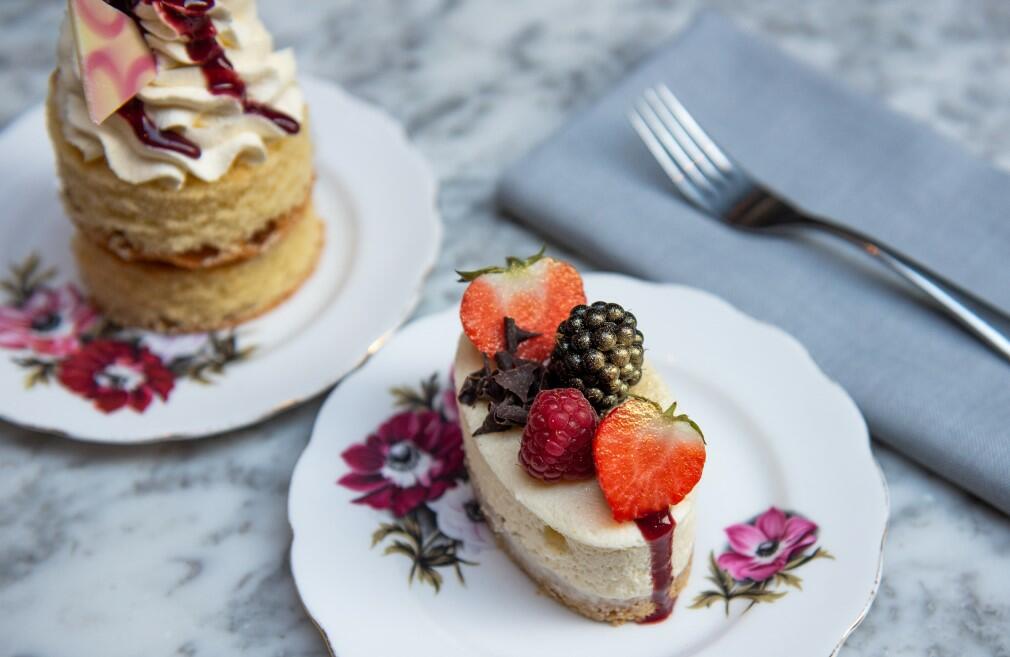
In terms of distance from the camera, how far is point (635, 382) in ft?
6.14

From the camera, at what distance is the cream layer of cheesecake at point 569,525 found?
68.1 inches

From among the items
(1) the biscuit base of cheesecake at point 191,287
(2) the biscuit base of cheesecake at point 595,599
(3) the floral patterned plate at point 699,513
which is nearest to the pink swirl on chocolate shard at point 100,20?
(1) the biscuit base of cheesecake at point 191,287

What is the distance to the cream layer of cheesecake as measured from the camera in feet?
5.67

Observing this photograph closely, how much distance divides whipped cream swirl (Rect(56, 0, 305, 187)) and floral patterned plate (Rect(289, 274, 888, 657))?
521mm

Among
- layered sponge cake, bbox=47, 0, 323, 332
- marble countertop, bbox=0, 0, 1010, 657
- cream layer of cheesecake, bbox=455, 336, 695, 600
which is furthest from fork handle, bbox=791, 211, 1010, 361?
layered sponge cake, bbox=47, 0, 323, 332

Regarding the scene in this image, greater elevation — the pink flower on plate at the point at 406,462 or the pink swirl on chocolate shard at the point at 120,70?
the pink swirl on chocolate shard at the point at 120,70

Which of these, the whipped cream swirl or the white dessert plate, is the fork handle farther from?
the whipped cream swirl

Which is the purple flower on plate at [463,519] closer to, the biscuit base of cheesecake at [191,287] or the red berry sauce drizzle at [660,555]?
the red berry sauce drizzle at [660,555]

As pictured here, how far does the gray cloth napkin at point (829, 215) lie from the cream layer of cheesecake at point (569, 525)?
1.94 ft

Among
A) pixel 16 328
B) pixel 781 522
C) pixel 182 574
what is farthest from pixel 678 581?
pixel 16 328

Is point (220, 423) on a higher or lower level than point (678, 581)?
lower

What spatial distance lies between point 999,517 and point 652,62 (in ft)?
4.75

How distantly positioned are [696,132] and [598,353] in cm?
107

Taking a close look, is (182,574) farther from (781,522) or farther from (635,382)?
(781,522)
